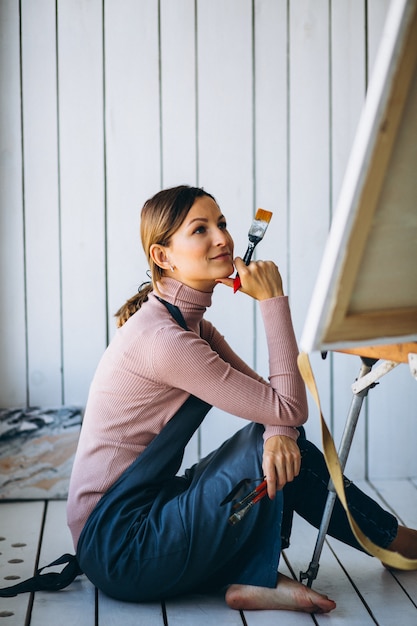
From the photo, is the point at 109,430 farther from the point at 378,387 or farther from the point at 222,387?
the point at 378,387

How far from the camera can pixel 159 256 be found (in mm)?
1880

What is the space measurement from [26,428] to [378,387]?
119 centimetres

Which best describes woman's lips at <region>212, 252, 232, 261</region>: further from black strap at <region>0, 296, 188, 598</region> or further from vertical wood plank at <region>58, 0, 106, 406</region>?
vertical wood plank at <region>58, 0, 106, 406</region>

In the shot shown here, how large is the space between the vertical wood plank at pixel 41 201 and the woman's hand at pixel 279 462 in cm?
126

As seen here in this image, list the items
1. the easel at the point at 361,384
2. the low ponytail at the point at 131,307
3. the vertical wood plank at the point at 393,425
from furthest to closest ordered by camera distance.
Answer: the vertical wood plank at the point at 393,425 < the low ponytail at the point at 131,307 < the easel at the point at 361,384

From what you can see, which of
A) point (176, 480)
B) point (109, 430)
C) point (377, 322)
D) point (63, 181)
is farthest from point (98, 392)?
point (63, 181)

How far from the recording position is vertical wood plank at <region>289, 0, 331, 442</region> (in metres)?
2.80

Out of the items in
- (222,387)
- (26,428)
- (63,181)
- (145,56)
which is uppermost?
(145,56)

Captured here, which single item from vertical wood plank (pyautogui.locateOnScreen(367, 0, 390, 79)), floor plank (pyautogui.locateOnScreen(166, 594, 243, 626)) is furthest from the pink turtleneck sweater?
vertical wood plank (pyautogui.locateOnScreen(367, 0, 390, 79))

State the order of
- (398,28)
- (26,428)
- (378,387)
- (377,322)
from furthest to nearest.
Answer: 1. (378,387)
2. (26,428)
3. (377,322)
4. (398,28)

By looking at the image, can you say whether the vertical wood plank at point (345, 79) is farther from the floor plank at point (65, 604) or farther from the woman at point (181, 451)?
the floor plank at point (65, 604)

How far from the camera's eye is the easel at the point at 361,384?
1441 mm

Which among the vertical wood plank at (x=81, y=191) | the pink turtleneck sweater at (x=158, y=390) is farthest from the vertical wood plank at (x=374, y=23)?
the pink turtleneck sweater at (x=158, y=390)

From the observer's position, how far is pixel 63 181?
2764 millimetres
